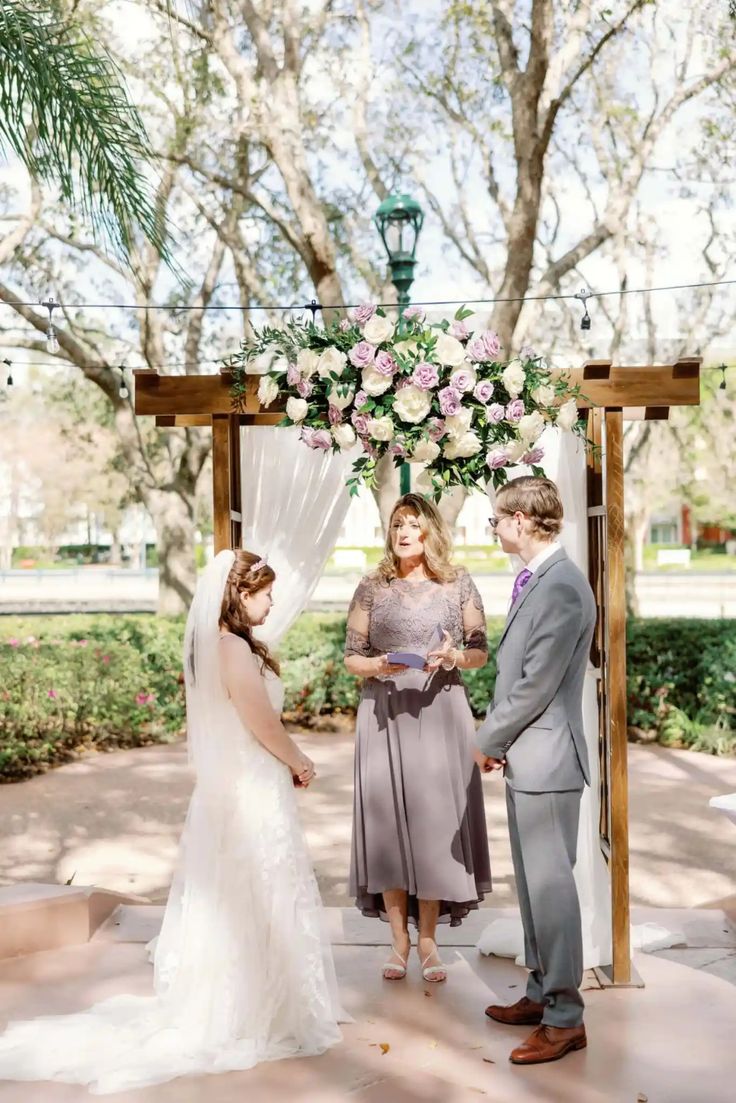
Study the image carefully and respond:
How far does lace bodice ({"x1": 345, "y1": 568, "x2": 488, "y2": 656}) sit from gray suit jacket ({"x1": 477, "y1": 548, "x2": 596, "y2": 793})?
2.44 feet

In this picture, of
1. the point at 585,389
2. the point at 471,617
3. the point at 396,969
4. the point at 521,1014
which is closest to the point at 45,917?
the point at 396,969

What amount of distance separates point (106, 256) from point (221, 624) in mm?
12673

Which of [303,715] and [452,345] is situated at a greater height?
[452,345]

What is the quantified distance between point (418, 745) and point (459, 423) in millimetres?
1323

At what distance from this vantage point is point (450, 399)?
15.2 feet

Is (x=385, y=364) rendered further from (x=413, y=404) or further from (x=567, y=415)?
(x=567, y=415)

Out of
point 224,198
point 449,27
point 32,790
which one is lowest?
point 32,790

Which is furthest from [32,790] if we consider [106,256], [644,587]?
[644,587]

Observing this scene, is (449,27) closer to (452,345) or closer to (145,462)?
(145,462)

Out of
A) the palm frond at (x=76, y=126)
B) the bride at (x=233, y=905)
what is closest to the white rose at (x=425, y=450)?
the bride at (x=233, y=905)

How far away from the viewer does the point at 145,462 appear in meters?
15.2

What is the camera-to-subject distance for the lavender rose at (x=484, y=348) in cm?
469

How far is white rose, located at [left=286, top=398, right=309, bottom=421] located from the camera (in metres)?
4.80

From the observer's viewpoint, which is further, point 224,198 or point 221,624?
point 224,198
